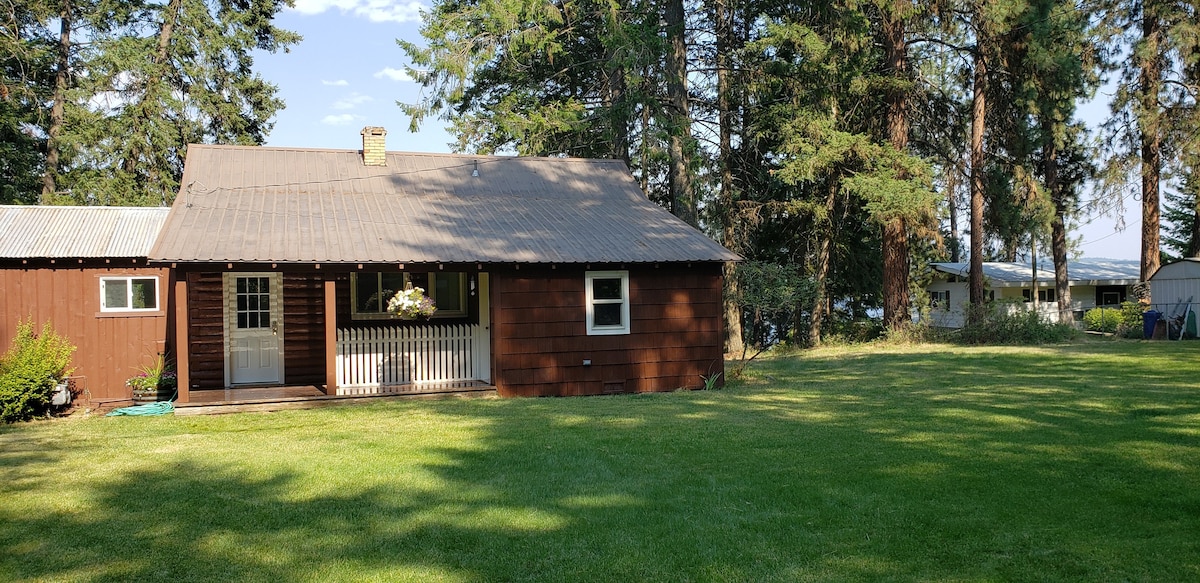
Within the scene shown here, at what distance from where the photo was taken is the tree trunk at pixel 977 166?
2442 cm

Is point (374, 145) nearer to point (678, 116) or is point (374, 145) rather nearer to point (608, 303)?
point (608, 303)

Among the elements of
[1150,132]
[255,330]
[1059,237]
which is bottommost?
[255,330]

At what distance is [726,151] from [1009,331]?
9.13 metres

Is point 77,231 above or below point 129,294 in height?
above

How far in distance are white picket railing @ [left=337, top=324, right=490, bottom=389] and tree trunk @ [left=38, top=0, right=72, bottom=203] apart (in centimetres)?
1600

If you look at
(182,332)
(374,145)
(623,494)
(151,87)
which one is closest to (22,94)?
(151,87)

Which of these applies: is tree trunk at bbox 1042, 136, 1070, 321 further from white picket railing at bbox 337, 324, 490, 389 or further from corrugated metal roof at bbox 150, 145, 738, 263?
white picket railing at bbox 337, 324, 490, 389

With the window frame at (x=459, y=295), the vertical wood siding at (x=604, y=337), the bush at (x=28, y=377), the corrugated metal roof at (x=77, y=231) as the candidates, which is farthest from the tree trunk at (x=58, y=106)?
the vertical wood siding at (x=604, y=337)

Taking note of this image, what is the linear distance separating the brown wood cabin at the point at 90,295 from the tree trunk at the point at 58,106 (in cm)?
1129

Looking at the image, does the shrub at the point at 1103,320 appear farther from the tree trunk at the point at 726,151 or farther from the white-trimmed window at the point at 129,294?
the white-trimmed window at the point at 129,294

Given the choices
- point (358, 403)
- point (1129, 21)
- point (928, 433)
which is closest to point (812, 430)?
point (928, 433)

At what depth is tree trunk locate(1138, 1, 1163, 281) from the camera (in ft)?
78.8

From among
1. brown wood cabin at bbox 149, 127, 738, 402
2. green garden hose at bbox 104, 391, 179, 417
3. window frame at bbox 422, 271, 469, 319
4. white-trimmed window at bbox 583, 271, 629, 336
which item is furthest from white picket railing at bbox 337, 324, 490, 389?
green garden hose at bbox 104, 391, 179, 417

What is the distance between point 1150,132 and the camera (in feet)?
78.8
